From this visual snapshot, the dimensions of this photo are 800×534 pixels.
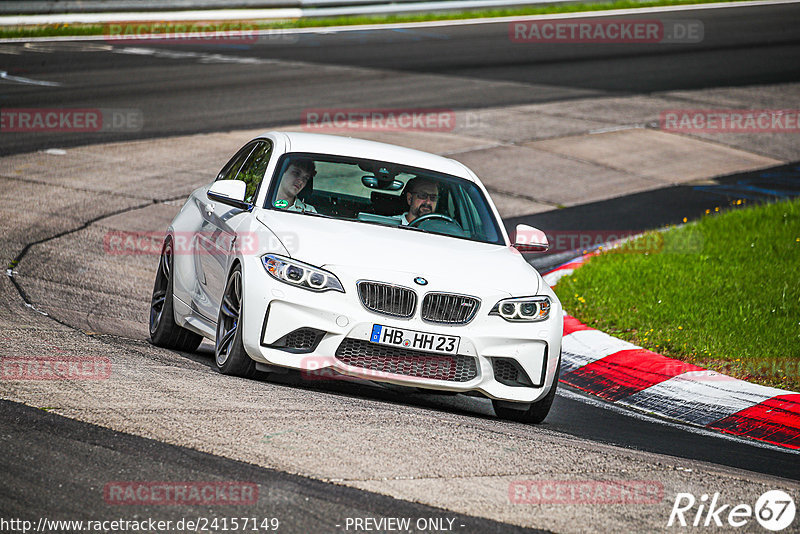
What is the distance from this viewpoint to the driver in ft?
26.6

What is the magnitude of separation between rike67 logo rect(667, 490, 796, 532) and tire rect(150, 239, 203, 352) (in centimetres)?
421

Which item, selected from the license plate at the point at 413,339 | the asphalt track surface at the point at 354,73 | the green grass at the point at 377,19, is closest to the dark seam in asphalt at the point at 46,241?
the license plate at the point at 413,339

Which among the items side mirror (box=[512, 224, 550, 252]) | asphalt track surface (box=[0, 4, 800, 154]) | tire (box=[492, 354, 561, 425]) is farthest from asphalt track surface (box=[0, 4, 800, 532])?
side mirror (box=[512, 224, 550, 252])

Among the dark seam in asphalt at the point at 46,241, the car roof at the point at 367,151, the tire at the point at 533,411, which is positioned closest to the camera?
the tire at the point at 533,411

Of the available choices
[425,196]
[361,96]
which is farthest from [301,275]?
[361,96]

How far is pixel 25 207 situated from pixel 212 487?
8661 millimetres

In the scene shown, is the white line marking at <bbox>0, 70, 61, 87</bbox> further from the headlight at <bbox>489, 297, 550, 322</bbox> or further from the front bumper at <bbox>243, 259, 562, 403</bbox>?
the headlight at <bbox>489, 297, 550, 322</bbox>

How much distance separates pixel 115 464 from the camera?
16.2ft

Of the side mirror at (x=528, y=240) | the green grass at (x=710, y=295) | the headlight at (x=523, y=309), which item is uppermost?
the side mirror at (x=528, y=240)

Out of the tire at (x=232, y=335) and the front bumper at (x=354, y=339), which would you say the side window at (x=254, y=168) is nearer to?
the tire at (x=232, y=335)

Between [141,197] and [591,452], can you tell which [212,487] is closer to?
[591,452]

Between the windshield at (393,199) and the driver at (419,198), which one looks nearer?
the windshield at (393,199)

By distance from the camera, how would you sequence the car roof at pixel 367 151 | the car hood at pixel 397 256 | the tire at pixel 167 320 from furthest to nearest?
the tire at pixel 167 320
the car roof at pixel 367 151
the car hood at pixel 397 256

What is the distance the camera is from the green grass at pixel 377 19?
26.4m
